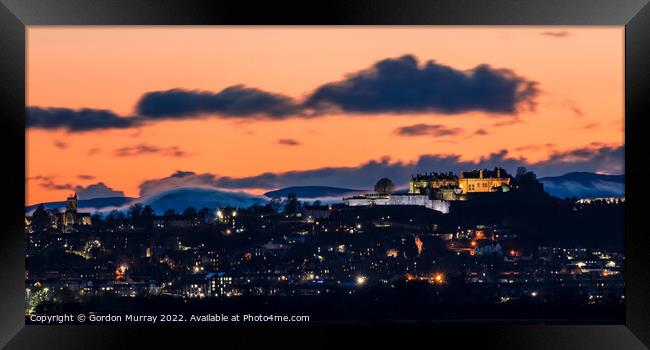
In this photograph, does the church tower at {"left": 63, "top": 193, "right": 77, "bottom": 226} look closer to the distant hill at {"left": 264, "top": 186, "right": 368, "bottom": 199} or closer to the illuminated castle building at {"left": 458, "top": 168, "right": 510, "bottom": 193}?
the distant hill at {"left": 264, "top": 186, "right": 368, "bottom": 199}

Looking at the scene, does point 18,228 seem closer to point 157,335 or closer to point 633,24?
point 157,335

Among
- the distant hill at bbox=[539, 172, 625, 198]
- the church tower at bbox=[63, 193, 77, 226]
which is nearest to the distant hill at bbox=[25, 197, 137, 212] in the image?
the church tower at bbox=[63, 193, 77, 226]

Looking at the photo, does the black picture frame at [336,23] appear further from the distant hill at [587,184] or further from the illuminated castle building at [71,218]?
the illuminated castle building at [71,218]

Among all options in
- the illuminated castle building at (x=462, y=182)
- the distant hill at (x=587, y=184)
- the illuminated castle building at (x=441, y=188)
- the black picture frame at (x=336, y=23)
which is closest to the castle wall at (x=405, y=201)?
the illuminated castle building at (x=441, y=188)

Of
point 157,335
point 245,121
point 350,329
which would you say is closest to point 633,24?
point 350,329

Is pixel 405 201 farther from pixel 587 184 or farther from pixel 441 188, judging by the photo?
pixel 587 184
